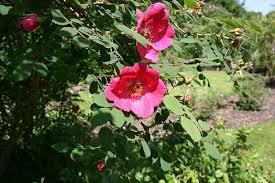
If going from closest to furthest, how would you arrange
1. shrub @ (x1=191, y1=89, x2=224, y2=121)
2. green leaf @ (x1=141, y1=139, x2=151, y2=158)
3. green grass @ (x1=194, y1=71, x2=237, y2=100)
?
green leaf @ (x1=141, y1=139, x2=151, y2=158)
shrub @ (x1=191, y1=89, x2=224, y2=121)
green grass @ (x1=194, y1=71, x2=237, y2=100)

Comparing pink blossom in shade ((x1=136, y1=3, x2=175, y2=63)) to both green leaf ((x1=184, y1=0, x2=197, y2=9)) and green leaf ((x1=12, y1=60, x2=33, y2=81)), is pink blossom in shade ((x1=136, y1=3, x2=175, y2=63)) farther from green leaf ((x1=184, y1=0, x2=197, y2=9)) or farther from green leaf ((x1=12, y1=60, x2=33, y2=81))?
green leaf ((x1=12, y1=60, x2=33, y2=81))

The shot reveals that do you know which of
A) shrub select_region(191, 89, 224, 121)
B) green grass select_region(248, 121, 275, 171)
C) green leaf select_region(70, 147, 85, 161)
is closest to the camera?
green leaf select_region(70, 147, 85, 161)

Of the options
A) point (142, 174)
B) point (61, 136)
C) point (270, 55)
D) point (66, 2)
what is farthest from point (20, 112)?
point (270, 55)

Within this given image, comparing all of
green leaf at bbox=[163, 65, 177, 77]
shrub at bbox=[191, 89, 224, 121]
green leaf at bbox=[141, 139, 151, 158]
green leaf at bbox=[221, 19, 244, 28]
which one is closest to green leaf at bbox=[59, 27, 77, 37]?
green leaf at bbox=[163, 65, 177, 77]

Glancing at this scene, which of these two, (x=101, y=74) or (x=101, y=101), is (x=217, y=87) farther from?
(x=101, y=101)

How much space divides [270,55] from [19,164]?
392 inches

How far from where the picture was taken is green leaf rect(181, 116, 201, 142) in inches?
52.9

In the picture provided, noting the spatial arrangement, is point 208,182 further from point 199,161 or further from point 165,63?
point 165,63

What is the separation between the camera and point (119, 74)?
1.36 meters

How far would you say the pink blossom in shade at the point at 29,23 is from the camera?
1506 millimetres

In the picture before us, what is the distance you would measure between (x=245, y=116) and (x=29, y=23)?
7.84 meters

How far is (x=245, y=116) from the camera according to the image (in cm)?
894

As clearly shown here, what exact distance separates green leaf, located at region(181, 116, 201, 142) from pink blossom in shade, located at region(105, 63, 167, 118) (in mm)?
96

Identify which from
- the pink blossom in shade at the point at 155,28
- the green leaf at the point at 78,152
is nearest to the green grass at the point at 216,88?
the green leaf at the point at 78,152
